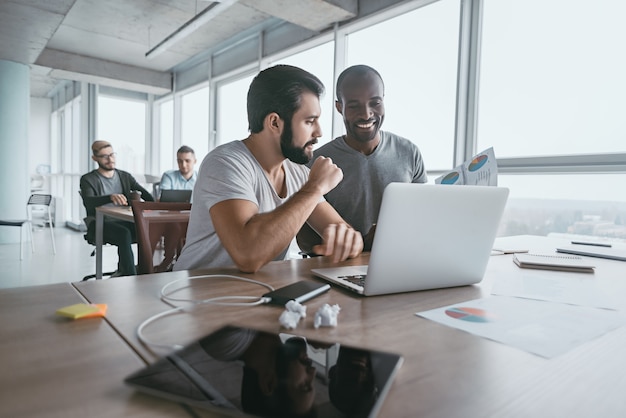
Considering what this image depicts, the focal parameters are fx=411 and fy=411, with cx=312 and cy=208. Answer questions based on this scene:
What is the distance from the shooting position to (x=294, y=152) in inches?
60.0

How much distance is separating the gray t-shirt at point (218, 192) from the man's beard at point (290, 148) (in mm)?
115

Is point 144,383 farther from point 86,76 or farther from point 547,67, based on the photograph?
point 86,76

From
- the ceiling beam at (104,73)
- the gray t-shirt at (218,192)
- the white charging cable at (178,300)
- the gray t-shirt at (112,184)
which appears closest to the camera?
the white charging cable at (178,300)

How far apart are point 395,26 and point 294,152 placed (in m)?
3.41

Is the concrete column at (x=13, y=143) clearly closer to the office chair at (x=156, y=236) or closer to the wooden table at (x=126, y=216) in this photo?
the wooden table at (x=126, y=216)

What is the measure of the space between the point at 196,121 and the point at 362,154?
6.15 m

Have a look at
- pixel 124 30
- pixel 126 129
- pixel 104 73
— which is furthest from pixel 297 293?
pixel 126 129

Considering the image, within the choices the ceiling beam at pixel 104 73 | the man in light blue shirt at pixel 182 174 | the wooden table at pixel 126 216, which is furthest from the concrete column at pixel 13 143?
the wooden table at pixel 126 216

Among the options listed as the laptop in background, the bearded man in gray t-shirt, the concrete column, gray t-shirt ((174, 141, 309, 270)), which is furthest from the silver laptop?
the concrete column

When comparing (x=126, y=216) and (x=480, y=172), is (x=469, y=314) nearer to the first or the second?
(x=480, y=172)

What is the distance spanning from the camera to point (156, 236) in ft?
5.80

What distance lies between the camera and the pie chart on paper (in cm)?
73

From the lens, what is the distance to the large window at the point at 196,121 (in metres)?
7.29

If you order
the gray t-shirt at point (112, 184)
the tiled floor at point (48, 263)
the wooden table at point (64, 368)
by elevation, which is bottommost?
the tiled floor at point (48, 263)
